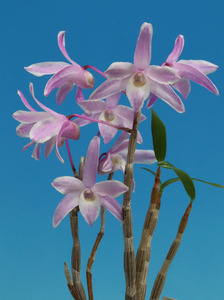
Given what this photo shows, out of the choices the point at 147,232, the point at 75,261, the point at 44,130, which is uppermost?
the point at 44,130

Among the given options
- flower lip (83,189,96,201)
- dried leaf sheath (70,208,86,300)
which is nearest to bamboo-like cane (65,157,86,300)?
dried leaf sheath (70,208,86,300)

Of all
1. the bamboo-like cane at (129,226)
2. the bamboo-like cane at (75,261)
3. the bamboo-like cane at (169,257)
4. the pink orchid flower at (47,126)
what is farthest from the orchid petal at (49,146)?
the bamboo-like cane at (169,257)

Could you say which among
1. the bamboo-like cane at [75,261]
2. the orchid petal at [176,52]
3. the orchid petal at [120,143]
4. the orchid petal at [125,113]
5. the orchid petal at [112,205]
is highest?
the orchid petal at [176,52]

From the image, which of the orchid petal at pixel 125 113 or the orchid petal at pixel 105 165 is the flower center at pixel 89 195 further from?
the orchid petal at pixel 125 113

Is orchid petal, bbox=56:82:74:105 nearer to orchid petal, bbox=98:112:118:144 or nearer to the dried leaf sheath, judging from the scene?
orchid petal, bbox=98:112:118:144

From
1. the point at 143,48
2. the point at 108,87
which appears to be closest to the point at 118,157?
the point at 108,87

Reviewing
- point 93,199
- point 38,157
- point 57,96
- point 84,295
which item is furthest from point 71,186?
point 84,295

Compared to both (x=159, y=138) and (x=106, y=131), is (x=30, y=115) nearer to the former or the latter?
(x=106, y=131)
